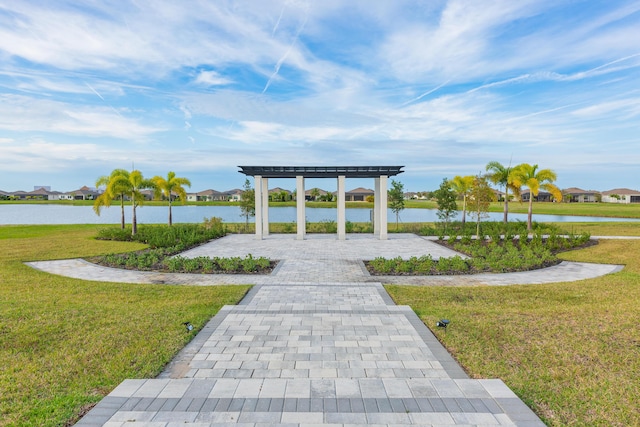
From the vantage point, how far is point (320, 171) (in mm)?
17141

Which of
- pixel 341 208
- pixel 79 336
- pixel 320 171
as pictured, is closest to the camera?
pixel 79 336

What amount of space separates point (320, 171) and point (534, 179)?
13.8 m

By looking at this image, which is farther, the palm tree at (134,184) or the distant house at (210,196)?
the distant house at (210,196)

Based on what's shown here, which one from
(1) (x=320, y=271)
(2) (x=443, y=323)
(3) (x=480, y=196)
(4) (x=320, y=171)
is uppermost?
(4) (x=320, y=171)

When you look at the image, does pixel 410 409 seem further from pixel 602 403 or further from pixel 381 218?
pixel 381 218

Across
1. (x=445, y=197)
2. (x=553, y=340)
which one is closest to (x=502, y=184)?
(x=445, y=197)

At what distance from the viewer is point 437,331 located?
531cm

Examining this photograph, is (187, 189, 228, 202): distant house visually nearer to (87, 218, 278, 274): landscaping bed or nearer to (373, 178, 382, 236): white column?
(373, 178, 382, 236): white column

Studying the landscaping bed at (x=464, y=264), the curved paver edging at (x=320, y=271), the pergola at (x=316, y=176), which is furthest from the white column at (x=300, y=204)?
the landscaping bed at (x=464, y=264)

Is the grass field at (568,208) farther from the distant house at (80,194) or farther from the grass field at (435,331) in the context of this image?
the distant house at (80,194)

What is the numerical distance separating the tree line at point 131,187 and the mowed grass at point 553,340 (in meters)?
17.0

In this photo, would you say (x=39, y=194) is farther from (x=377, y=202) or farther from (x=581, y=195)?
(x=581, y=195)

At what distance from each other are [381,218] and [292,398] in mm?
14782

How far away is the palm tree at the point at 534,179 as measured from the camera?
21656 millimetres
